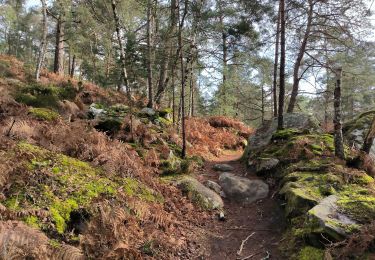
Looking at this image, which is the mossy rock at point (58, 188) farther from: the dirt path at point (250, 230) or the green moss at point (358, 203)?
the green moss at point (358, 203)

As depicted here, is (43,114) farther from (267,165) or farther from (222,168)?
(267,165)

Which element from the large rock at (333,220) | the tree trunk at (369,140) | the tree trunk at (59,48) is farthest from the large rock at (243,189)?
the tree trunk at (59,48)

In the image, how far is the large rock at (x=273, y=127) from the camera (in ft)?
37.3

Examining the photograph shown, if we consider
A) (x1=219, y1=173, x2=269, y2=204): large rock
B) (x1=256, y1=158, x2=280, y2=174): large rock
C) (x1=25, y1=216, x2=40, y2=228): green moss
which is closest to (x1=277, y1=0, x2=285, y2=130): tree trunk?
(x1=256, y1=158, x2=280, y2=174): large rock

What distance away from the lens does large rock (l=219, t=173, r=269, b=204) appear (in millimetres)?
7965

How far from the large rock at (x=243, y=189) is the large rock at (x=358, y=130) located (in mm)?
3612

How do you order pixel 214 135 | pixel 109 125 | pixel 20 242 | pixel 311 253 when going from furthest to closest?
1. pixel 214 135
2. pixel 109 125
3. pixel 311 253
4. pixel 20 242

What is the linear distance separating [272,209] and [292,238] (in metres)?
1.76

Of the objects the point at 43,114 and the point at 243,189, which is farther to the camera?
the point at 243,189

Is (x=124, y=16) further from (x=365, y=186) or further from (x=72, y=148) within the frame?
(x=365, y=186)

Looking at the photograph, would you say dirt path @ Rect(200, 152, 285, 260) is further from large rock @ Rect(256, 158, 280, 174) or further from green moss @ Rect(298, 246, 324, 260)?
large rock @ Rect(256, 158, 280, 174)

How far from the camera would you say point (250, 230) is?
6465mm

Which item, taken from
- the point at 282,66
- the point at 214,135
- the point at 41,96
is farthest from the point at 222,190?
the point at 214,135

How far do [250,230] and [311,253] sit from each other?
181 centimetres
